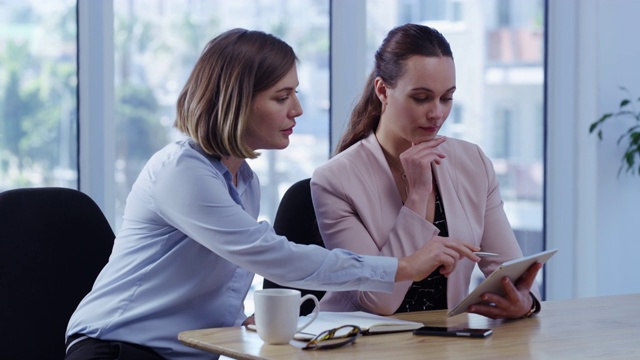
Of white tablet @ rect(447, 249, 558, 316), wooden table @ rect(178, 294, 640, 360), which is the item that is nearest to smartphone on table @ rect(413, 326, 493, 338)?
wooden table @ rect(178, 294, 640, 360)

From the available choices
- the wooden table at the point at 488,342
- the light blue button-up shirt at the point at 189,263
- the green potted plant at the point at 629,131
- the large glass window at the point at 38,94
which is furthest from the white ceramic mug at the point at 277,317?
the green potted plant at the point at 629,131

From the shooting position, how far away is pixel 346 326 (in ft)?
5.65

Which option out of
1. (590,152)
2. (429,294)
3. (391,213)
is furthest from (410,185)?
(590,152)

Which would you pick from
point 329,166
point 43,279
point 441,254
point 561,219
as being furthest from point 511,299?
point 561,219

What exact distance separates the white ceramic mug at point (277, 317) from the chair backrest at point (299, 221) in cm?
74

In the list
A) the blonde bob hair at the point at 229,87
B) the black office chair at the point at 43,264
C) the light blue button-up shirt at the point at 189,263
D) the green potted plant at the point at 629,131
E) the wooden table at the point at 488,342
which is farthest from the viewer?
the green potted plant at the point at 629,131

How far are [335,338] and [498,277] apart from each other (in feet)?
1.46

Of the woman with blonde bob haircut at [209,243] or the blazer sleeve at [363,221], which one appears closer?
the woman with blonde bob haircut at [209,243]

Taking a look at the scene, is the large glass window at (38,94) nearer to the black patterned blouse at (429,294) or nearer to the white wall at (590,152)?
the black patterned blouse at (429,294)

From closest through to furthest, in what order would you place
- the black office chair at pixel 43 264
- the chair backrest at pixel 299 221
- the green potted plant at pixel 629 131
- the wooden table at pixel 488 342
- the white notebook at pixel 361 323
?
1. the wooden table at pixel 488 342
2. the white notebook at pixel 361 323
3. the black office chair at pixel 43 264
4. the chair backrest at pixel 299 221
5. the green potted plant at pixel 629 131

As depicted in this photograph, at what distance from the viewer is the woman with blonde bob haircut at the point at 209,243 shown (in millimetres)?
1888

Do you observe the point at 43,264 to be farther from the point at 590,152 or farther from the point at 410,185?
the point at 590,152

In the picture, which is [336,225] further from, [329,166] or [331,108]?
[331,108]

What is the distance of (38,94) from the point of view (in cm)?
328
